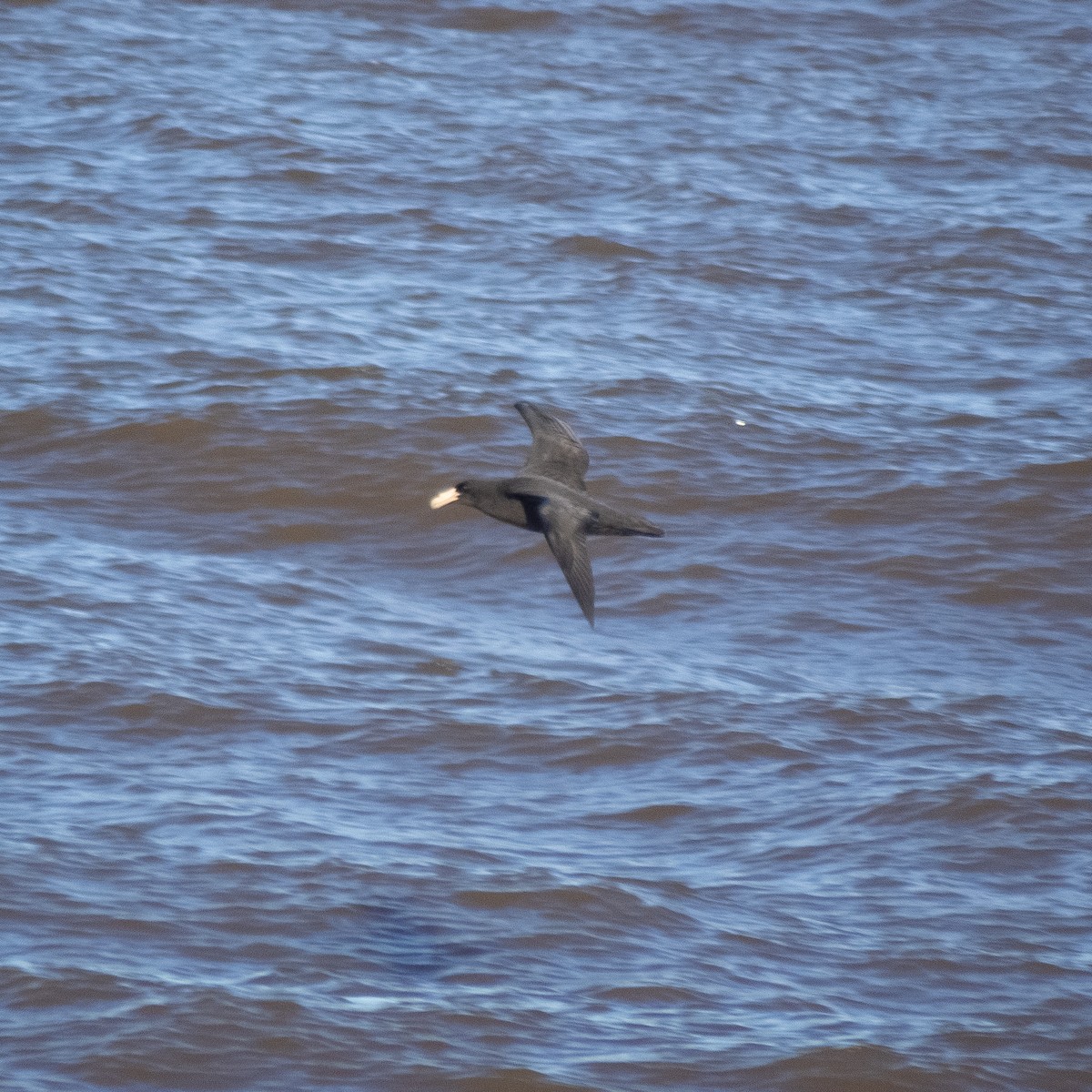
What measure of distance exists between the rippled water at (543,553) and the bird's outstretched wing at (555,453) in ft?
6.69

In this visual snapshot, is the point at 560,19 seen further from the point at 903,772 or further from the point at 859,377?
the point at 903,772

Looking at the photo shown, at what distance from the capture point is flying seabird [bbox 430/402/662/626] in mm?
5934

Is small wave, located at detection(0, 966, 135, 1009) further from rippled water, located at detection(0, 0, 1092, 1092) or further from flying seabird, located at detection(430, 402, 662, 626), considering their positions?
flying seabird, located at detection(430, 402, 662, 626)

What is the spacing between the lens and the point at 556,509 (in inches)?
243

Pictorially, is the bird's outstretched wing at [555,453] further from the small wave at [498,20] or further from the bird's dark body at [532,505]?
the small wave at [498,20]

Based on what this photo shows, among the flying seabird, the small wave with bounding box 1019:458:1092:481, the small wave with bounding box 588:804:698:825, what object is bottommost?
the small wave with bounding box 588:804:698:825

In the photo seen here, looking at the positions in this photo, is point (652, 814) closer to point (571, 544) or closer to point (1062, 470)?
point (571, 544)

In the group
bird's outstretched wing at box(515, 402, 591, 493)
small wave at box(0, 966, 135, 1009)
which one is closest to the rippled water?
small wave at box(0, 966, 135, 1009)

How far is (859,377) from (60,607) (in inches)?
233

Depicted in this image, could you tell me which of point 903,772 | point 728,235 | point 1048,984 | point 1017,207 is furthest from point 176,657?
point 1017,207

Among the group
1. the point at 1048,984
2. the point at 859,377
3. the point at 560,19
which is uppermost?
the point at 560,19

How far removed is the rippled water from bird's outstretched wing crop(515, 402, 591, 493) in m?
2.04

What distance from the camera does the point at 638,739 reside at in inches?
363

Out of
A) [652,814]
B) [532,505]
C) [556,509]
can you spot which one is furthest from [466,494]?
[652,814]
